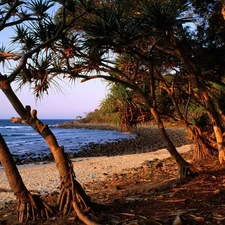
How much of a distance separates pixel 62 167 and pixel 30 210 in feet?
2.23

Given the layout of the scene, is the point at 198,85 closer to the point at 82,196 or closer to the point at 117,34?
the point at 117,34

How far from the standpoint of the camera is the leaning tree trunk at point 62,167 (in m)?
4.82

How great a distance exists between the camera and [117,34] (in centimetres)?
564

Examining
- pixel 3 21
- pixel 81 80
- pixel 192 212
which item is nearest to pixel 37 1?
pixel 3 21

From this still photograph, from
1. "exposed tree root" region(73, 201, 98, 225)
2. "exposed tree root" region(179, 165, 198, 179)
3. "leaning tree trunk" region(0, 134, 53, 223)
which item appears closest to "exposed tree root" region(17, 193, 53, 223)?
"leaning tree trunk" region(0, 134, 53, 223)

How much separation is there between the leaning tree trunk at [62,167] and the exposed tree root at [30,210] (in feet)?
0.70

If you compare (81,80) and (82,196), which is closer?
(82,196)

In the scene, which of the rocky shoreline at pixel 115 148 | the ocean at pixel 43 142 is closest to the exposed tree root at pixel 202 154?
the rocky shoreline at pixel 115 148

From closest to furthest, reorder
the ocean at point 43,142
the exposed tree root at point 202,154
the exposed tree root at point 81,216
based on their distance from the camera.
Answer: the exposed tree root at point 81,216, the exposed tree root at point 202,154, the ocean at point 43,142

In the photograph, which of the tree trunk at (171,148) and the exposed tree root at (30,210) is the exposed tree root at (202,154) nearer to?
the tree trunk at (171,148)

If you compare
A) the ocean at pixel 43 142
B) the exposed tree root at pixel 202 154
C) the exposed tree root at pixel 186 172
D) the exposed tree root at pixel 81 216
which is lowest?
the ocean at pixel 43 142

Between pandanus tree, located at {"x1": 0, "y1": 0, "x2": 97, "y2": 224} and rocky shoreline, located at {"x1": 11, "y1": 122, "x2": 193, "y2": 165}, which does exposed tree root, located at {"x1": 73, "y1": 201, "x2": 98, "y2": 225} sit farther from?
rocky shoreline, located at {"x1": 11, "y1": 122, "x2": 193, "y2": 165}

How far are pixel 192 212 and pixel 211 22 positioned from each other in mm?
5951

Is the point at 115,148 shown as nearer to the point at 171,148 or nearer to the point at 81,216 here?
the point at 171,148
